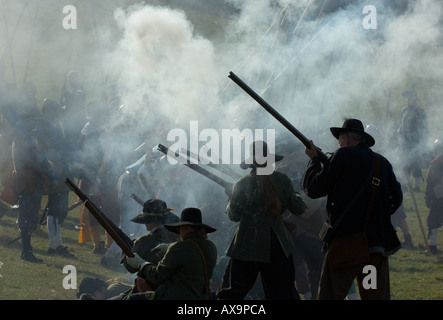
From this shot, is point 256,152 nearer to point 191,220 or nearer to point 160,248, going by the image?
point 191,220

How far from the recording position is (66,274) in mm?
8508

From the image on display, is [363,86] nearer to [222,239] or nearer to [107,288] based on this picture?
[222,239]

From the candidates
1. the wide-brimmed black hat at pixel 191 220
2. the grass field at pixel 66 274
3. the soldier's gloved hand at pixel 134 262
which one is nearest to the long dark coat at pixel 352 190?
the wide-brimmed black hat at pixel 191 220

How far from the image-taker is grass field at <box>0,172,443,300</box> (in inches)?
304

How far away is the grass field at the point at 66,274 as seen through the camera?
7.73 metres

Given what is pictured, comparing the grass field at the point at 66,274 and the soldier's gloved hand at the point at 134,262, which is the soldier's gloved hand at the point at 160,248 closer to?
the soldier's gloved hand at the point at 134,262

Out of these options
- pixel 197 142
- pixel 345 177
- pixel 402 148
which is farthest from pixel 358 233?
pixel 402 148

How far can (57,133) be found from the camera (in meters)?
10.1

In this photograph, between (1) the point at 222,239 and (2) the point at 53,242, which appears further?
(2) the point at 53,242

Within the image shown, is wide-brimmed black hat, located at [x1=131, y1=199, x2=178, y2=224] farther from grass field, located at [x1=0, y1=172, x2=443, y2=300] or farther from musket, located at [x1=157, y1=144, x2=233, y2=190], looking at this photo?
grass field, located at [x1=0, y1=172, x2=443, y2=300]

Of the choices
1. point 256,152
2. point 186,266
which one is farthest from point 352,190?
point 186,266

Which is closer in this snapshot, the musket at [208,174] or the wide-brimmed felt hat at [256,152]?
the wide-brimmed felt hat at [256,152]

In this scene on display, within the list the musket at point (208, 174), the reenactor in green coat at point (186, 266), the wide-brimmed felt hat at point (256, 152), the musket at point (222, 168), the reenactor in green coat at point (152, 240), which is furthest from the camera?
the musket at point (222, 168)

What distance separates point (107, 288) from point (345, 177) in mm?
3229
